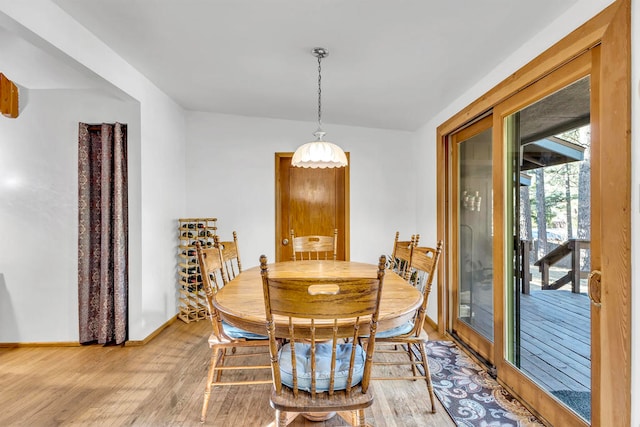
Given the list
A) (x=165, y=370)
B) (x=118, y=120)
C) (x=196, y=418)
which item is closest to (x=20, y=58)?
(x=118, y=120)

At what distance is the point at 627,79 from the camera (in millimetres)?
1398

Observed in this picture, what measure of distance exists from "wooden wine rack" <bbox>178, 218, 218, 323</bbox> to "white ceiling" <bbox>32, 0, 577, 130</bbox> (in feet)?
4.72

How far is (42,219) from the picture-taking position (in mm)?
3117

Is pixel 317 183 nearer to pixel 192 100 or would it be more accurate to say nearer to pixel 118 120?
pixel 192 100

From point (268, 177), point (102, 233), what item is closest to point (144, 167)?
point (102, 233)

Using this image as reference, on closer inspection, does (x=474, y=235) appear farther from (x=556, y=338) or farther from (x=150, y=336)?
(x=150, y=336)

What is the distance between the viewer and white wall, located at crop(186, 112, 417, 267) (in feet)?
13.9

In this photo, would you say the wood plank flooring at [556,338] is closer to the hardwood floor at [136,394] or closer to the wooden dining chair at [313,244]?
the hardwood floor at [136,394]

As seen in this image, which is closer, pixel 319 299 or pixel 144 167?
pixel 319 299

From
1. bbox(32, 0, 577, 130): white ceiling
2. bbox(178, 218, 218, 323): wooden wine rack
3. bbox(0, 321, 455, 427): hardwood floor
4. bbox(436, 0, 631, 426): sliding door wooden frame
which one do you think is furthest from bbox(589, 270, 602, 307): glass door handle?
bbox(178, 218, 218, 323): wooden wine rack

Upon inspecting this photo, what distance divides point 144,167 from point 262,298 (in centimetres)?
206

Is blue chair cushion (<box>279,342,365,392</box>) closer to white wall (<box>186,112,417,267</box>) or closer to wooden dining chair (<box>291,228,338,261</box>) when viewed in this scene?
wooden dining chair (<box>291,228,338,261</box>)

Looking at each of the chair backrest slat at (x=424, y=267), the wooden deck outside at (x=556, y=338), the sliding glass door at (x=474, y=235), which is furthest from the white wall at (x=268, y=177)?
the wooden deck outside at (x=556, y=338)

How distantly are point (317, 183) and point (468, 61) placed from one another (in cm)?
235
